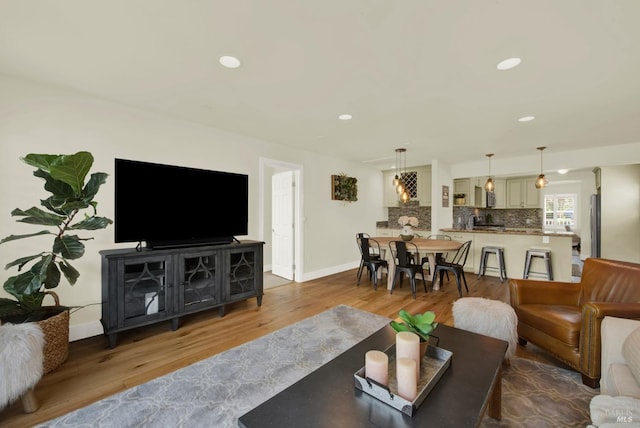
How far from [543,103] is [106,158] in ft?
15.0

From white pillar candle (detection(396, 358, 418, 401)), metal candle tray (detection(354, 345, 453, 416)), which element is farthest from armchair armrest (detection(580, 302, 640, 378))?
white pillar candle (detection(396, 358, 418, 401))

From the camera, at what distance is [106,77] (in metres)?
2.28

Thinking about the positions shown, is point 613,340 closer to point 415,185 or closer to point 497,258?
point 497,258

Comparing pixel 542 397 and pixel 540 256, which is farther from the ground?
pixel 540 256

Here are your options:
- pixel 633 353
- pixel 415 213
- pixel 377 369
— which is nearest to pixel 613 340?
Answer: pixel 633 353

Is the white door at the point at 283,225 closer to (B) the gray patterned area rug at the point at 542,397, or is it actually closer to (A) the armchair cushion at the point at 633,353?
(B) the gray patterned area rug at the point at 542,397

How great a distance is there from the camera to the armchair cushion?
1.26 meters

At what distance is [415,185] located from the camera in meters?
6.38

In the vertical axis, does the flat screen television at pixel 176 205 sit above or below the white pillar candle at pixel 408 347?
above

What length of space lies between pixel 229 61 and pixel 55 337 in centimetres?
255

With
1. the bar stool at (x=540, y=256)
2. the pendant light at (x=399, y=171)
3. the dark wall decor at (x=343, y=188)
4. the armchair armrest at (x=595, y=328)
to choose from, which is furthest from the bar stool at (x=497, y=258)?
the armchair armrest at (x=595, y=328)

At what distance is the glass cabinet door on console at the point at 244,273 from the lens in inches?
126

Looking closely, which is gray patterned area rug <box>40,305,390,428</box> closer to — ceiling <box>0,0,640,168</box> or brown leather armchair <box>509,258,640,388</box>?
brown leather armchair <box>509,258,640,388</box>

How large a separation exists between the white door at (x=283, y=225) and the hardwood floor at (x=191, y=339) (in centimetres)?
63
